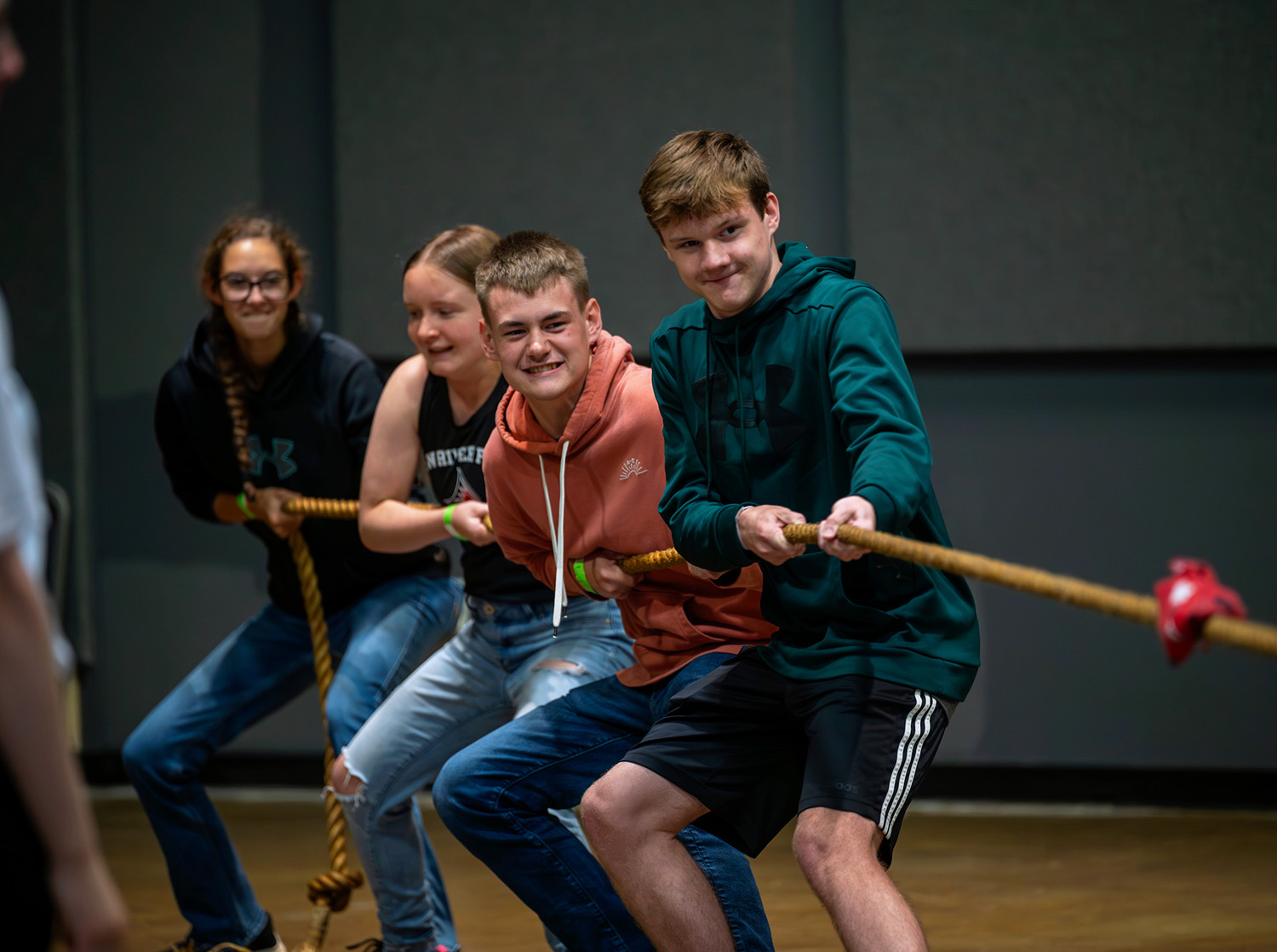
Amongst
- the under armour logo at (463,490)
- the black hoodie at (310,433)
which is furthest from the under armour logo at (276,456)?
the under armour logo at (463,490)

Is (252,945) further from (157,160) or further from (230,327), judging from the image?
(157,160)

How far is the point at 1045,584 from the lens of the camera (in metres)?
1.50

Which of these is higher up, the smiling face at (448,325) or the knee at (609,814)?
the smiling face at (448,325)

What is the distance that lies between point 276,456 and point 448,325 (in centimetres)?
63

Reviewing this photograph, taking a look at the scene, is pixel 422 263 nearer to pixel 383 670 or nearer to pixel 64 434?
pixel 383 670

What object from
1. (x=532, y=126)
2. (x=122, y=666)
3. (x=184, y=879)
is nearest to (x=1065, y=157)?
(x=532, y=126)

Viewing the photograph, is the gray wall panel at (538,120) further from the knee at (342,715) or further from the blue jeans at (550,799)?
the blue jeans at (550,799)

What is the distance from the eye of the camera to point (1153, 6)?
13.8 ft

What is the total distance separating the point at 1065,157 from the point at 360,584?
260 cm

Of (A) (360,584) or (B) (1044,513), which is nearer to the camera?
(A) (360,584)

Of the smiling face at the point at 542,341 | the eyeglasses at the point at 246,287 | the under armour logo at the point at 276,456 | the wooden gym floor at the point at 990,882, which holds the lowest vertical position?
the wooden gym floor at the point at 990,882

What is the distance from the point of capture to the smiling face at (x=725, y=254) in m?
2.08

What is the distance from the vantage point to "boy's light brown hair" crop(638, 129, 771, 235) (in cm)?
207

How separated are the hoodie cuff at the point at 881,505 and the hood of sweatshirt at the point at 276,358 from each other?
5.75ft
